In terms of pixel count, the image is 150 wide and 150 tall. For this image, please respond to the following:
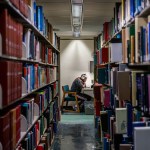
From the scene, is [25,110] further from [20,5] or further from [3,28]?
[3,28]

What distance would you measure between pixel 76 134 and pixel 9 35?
497 centimetres

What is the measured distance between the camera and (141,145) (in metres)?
2.09

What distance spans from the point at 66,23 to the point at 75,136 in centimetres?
264

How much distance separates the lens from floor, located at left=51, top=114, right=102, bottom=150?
234 inches

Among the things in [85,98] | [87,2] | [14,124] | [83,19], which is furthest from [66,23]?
[14,124]

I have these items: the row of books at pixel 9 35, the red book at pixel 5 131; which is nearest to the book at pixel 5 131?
the red book at pixel 5 131

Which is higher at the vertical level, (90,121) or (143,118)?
(143,118)

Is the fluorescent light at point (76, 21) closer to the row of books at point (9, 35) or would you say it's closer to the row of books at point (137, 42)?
the row of books at point (137, 42)

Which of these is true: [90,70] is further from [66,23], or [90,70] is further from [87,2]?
[87,2]

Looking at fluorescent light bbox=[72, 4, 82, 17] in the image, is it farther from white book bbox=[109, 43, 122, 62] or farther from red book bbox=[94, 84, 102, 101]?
red book bbox=[94, 84, 102, 101]

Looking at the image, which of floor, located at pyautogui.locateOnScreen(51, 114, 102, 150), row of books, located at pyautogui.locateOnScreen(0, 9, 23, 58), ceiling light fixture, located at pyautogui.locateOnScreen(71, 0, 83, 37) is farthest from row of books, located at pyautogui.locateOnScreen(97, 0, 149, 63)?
floor, located at pyautogui.locateOnScreen(51, 114, 102, 150)

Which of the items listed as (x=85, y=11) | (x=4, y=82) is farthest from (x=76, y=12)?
(x=4, y=82)

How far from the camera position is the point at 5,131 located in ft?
7.39

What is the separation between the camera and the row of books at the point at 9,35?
7.40 feet
